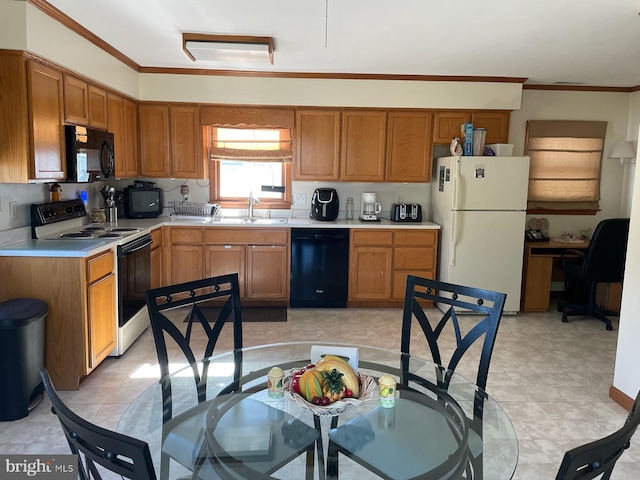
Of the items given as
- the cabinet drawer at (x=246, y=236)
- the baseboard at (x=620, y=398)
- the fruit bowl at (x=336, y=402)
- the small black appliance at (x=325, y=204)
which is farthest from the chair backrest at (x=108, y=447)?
the small black appliance at (x=325, y=204)

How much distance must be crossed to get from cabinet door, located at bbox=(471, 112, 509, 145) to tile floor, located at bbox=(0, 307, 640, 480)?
1.85 metres

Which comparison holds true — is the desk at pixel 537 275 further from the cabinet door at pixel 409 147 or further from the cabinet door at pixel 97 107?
the cabinet door at pixel 97 107

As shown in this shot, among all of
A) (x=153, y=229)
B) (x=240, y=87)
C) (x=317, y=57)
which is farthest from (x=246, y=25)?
(x=153, y=229)

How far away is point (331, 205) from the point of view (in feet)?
16.6

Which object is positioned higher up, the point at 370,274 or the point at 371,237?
the point at 371,237

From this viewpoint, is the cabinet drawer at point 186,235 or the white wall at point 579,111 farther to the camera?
the white wall at point 579,111

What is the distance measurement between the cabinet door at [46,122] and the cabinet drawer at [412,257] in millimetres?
3080

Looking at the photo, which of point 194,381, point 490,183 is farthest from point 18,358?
point 490,183

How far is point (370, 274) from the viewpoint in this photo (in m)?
4.99

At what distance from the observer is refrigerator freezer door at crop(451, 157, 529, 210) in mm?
4668

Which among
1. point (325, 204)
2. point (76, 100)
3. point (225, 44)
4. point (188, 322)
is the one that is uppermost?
point (225, 44)

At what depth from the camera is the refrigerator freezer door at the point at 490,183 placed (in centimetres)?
467

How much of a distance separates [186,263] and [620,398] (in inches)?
149

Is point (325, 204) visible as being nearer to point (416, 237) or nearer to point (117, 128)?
point (416, 237)
